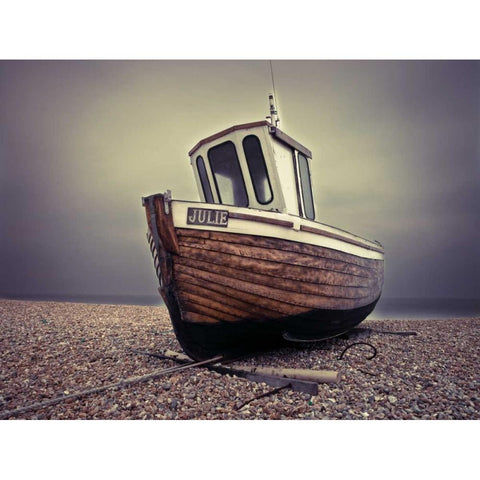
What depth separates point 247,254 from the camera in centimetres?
361

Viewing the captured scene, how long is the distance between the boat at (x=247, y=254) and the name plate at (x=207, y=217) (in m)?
0.01

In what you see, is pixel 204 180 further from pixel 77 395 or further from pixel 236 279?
pixel 77 395

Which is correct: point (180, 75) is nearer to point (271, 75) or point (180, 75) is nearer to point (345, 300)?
A: point (271, 75)

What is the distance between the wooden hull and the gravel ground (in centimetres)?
42

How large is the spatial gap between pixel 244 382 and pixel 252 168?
245 cm

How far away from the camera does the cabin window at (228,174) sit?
14.4ft

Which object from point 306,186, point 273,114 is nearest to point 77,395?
point 306,186


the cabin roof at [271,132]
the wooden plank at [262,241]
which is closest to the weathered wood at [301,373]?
the wooden plank at [262,241]

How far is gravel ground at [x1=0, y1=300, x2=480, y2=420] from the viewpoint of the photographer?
303cm

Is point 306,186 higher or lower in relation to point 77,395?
higher

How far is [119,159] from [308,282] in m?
3.31

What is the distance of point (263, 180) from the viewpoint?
4.27m

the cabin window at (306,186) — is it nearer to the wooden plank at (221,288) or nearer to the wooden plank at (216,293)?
the wooden plank at (221,288)

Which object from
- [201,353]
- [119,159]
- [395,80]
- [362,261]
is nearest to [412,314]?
[362,261]
